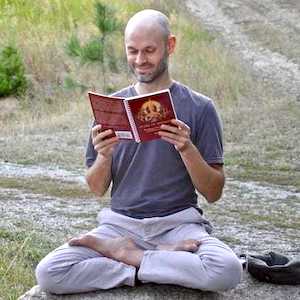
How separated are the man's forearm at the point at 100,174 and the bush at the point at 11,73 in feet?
41.1

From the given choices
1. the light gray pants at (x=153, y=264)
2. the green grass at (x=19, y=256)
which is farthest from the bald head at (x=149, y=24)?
the green grass at (x=19, y=256)

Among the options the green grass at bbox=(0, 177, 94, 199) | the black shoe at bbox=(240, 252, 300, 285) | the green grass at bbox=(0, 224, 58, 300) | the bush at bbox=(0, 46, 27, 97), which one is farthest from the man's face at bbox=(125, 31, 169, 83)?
the bush at bbox=(0, 46, 27, 97)

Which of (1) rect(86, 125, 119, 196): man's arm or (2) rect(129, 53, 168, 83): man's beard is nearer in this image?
(1) rect(86, 125, 119, 196): man's arm

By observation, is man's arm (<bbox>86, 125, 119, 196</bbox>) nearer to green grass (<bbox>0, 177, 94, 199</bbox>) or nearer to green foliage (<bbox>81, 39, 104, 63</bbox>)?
green grass (<bbox>0, 177, 94, 199</bbox>)

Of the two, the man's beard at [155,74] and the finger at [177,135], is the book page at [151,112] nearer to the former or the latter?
the finger at [177,135]

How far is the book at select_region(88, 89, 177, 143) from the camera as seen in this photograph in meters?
3.47

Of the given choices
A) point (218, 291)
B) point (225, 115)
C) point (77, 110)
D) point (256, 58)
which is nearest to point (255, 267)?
point (218, 291)

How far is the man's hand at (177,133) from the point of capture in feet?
11.7

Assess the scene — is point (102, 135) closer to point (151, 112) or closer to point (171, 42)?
point (151, 112)

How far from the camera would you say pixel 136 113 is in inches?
138

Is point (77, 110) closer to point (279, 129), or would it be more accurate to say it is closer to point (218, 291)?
point (279, 129)

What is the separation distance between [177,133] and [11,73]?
13279 millimetres

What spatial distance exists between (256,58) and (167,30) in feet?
45.0

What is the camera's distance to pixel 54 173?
28.3 ft
